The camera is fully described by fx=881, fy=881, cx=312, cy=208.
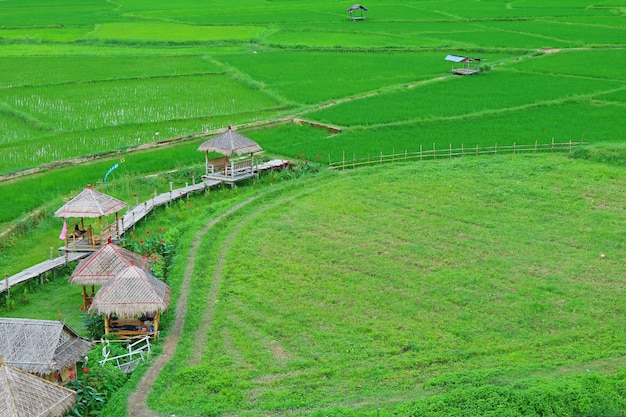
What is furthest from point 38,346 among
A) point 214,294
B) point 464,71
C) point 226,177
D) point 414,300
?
point 464,71

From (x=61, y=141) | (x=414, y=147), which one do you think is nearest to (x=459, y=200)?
(x=414, y=147)

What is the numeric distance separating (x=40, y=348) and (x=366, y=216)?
11.7 meters

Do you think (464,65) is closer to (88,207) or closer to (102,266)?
(88,207)

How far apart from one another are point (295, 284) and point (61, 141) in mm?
15830

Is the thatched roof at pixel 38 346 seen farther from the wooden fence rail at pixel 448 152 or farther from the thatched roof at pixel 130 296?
the wooden fence rail at pixel 448 152

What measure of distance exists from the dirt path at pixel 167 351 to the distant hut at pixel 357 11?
146 ft

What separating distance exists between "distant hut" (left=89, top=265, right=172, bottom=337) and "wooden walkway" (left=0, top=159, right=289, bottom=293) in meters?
3.22

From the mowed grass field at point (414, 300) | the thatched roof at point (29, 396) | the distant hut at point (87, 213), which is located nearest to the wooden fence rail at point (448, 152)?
the mowed grass field at point (414, 300)

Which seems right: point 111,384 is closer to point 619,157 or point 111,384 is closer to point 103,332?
point 103,332

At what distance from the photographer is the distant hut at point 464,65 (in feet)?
149

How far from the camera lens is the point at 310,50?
5422cm

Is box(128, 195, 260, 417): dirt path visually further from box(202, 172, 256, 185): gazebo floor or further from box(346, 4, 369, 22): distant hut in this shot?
box(346, 4, 369, 22): distant hut

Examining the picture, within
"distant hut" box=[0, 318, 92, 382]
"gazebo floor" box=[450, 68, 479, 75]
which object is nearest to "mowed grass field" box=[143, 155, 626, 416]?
"distant hut" box=[0, 318, 92, 382]

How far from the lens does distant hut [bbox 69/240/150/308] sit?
19859mm
